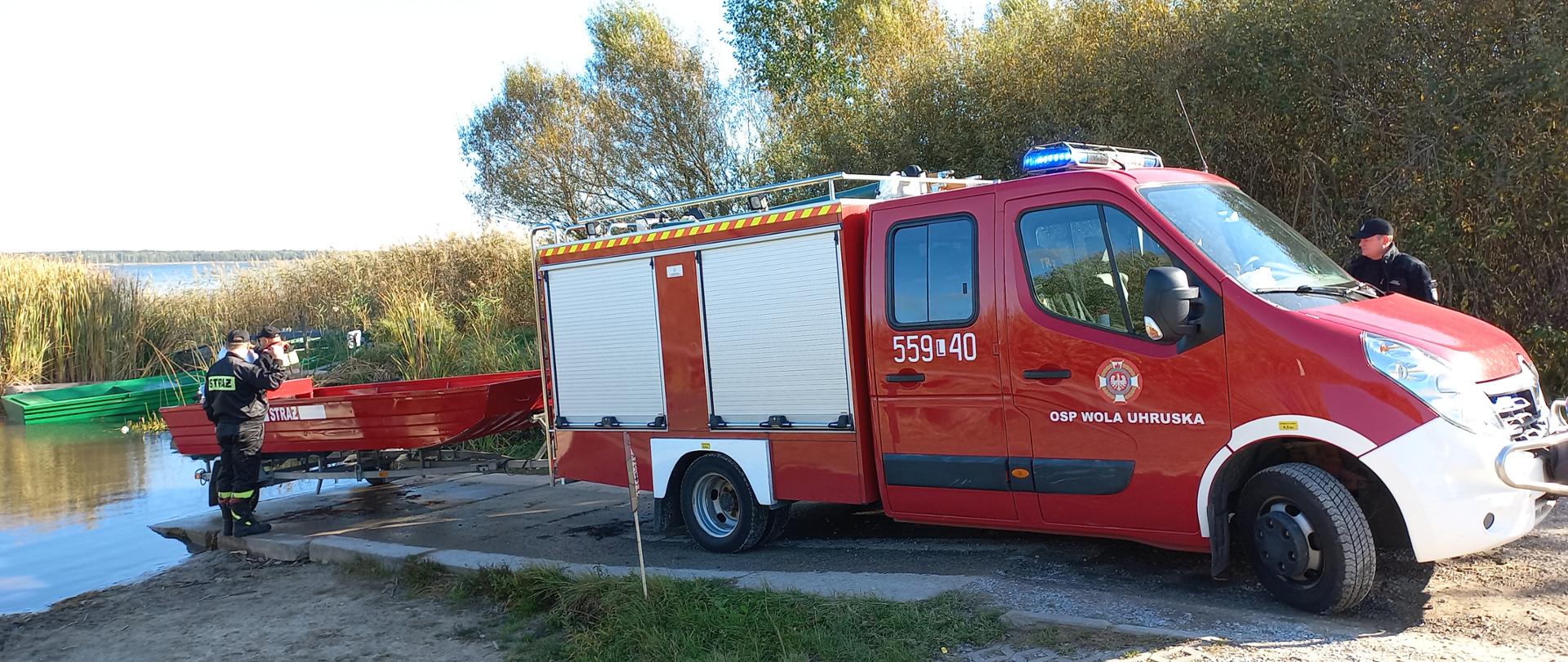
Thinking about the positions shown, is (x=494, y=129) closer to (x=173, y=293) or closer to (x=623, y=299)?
(x=173, y=293)

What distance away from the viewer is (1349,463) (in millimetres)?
5016

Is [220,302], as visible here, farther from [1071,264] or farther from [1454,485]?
[1454,485]

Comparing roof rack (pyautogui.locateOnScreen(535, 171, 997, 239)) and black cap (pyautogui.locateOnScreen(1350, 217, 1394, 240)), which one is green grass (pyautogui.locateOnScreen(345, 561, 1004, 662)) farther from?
black cap (pyautogui.locateOnScreen(1350, 217, 1394, 240))

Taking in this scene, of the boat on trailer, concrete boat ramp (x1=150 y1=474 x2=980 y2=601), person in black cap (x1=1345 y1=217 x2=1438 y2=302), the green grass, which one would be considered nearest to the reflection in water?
the boat on trailer

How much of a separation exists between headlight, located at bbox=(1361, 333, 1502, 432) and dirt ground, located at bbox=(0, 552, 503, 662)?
452 cm

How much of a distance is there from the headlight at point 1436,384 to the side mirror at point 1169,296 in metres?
0.77

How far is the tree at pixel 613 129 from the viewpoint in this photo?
997 inches

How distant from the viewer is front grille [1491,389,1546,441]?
15.3 feet

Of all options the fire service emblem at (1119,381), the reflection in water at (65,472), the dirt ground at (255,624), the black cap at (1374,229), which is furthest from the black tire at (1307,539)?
the reflection in water at (65,472)

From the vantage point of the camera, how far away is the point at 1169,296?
195 inches

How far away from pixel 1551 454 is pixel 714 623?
12.9ft

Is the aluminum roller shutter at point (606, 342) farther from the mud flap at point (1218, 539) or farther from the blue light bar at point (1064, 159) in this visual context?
the mud flap at point (1218, 539)

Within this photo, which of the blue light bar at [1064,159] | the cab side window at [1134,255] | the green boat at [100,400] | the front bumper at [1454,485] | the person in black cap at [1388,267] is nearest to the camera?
the front bumper at [1454,485]

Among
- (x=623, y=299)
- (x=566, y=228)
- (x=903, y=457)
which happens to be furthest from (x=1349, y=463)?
(x=566, y=228)
